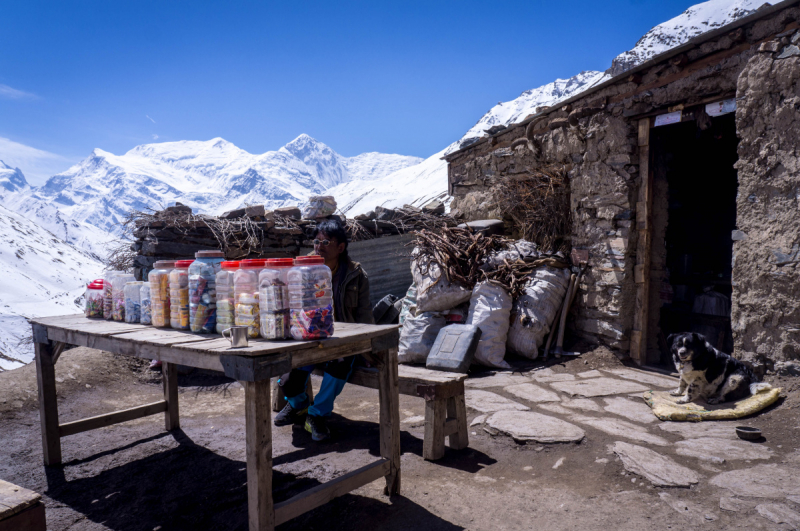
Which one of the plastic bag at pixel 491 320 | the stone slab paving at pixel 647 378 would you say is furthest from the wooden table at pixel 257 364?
the stone slab paving at pixel 647 378

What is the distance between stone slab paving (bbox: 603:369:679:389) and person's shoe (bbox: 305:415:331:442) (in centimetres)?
310

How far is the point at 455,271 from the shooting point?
5902 millimetres

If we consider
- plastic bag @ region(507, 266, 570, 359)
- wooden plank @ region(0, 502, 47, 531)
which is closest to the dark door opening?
plastic bag @ region(507, 266, 570, 359)

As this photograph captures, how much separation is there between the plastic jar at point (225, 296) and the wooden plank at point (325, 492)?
2.65 ft

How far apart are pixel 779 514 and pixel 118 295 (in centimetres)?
354

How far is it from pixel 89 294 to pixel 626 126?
5159 millimetres

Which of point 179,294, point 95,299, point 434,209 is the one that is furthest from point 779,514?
point 434,209

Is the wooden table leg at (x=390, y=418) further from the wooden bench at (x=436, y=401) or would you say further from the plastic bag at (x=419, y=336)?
the plastic bag at (x=419, y=336)

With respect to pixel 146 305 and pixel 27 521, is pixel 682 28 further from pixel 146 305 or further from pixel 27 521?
pixel 27 521

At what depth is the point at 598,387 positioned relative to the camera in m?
4.47

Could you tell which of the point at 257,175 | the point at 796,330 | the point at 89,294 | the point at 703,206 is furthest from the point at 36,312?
the point at 257,175

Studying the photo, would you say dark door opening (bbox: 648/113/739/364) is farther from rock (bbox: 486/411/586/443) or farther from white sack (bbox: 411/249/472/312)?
rock (bbox: 486/411/586/443)

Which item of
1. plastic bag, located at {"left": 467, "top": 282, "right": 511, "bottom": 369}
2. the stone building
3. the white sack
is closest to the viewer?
the stone building

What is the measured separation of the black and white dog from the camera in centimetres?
378
